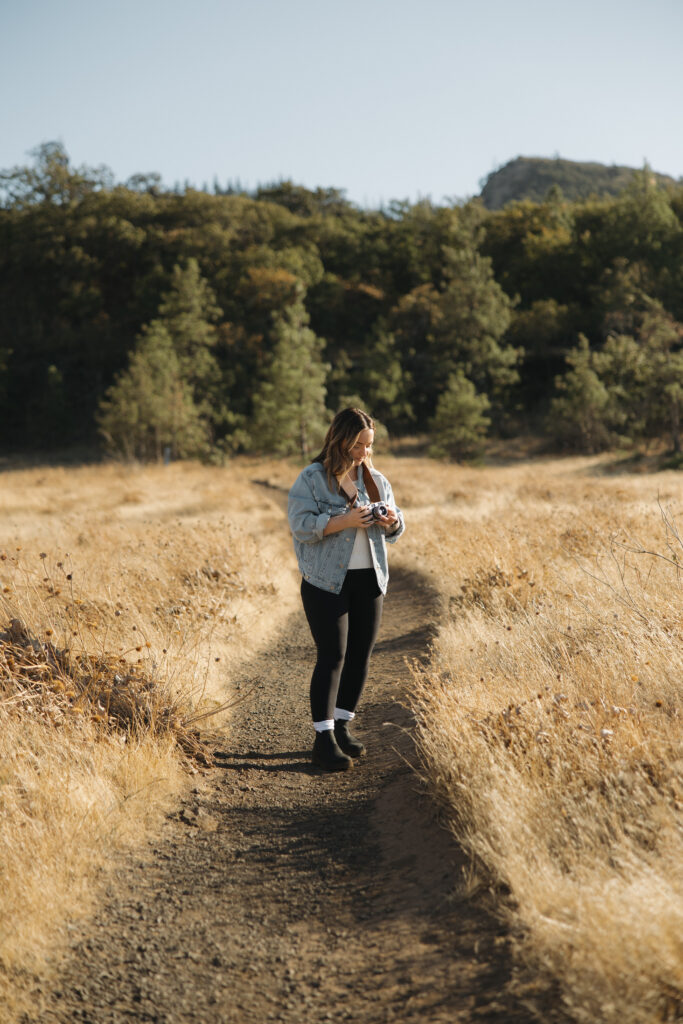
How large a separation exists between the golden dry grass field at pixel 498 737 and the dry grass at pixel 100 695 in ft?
0.05

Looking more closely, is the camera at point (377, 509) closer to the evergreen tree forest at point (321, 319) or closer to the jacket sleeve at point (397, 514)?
the jacket sleeve at point (397, 514)

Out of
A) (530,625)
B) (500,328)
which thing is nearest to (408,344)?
(500,328)

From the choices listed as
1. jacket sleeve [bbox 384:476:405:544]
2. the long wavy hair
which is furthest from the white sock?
the long wavy hair

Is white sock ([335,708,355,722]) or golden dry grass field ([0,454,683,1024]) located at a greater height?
golden dry grass field ([0,454,683,1024])

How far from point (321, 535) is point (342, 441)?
0.59 metres

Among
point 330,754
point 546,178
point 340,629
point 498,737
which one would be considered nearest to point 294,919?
point 498,737

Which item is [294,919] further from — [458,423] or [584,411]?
[584,411]

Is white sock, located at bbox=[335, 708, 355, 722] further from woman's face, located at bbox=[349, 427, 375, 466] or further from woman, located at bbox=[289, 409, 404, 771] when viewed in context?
woman's face, located at bbox=[349, 427, 375, 466]

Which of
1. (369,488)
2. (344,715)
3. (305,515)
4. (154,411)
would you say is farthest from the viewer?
(154,411)

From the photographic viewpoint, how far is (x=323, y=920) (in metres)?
3.17

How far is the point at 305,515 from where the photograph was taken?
4516 millimetres

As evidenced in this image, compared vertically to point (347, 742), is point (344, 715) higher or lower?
higher

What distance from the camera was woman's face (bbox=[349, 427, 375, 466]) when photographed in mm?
4562

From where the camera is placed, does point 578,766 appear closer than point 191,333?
Yes
